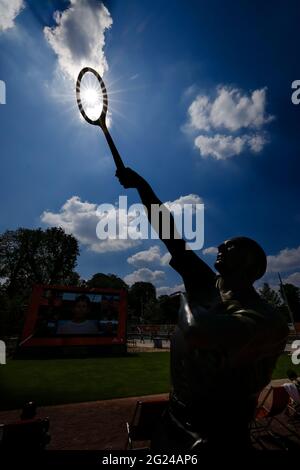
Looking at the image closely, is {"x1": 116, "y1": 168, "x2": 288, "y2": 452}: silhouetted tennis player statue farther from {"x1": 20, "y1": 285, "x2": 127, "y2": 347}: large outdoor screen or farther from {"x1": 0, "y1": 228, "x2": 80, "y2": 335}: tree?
{"x1": 0, "y1": 228, "x2": 80, "y2": 335}: tree

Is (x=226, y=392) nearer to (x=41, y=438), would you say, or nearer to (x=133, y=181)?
(x=133, y=181)

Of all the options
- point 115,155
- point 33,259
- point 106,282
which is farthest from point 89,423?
point 106,282

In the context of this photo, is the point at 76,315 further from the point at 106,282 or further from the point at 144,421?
the point at 106,282

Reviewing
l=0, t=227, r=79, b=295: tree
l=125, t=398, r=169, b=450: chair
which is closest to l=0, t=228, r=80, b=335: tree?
l=0, t=227, r=79, b=295: tree

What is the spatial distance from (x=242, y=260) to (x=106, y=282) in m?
80.8

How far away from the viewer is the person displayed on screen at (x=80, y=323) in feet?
74.7

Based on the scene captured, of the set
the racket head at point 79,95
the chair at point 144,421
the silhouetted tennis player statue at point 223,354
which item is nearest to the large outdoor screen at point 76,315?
the chair at point 144,421

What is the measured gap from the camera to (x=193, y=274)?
6.52 feet

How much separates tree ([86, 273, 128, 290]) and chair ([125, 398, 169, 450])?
74502mm

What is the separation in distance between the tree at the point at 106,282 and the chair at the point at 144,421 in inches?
2933

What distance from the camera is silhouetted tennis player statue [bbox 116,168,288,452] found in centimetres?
129

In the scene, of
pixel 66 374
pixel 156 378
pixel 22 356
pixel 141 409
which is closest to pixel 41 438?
pixel 141 409

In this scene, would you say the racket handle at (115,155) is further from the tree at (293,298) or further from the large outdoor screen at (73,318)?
the tree at (293,298)
